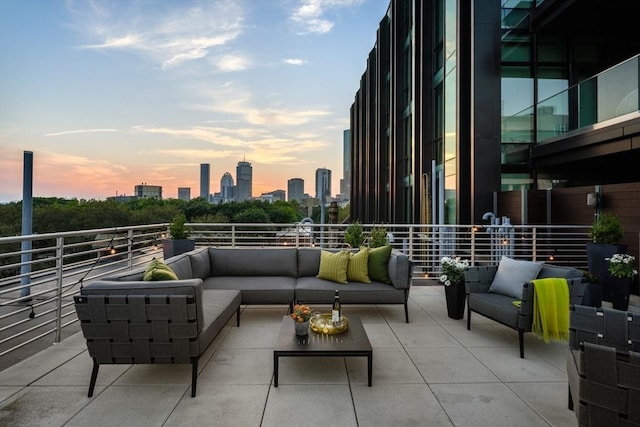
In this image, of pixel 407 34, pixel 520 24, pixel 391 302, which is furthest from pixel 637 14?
pixel 391 302

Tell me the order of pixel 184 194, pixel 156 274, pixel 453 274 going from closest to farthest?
pixel 156 274
pixel 453 274
pixel 184 194

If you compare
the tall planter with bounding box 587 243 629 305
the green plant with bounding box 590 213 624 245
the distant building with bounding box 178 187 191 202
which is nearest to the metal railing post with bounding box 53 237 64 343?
the tall planter with bounding box 587 243 629 305

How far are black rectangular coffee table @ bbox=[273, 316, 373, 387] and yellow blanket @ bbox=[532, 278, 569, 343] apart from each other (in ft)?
5.39

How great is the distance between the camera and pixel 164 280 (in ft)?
9.12

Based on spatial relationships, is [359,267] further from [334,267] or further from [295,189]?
[295,189]

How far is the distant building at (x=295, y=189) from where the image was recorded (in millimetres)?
36069

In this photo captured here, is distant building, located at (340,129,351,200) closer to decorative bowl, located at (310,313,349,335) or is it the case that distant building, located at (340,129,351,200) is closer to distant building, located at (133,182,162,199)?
distant building, located at (133,182,162,199)

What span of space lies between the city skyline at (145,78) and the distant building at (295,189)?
19.2 meters

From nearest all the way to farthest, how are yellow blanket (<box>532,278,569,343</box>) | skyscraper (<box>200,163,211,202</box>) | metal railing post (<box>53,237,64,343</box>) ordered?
yellow blanket (<box>532,278,569,343</box>) → metal railing post (<box>53,237,64,343</box>) → skyscraper (<box>200,163,211,202</box>)

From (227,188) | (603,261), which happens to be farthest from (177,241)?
(227,188)

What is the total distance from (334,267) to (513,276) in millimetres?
1993

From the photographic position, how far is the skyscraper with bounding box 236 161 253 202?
3319 centimetres

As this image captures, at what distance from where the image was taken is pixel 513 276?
12.5ft

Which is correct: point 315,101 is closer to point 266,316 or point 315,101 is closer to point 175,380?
point 266,316
